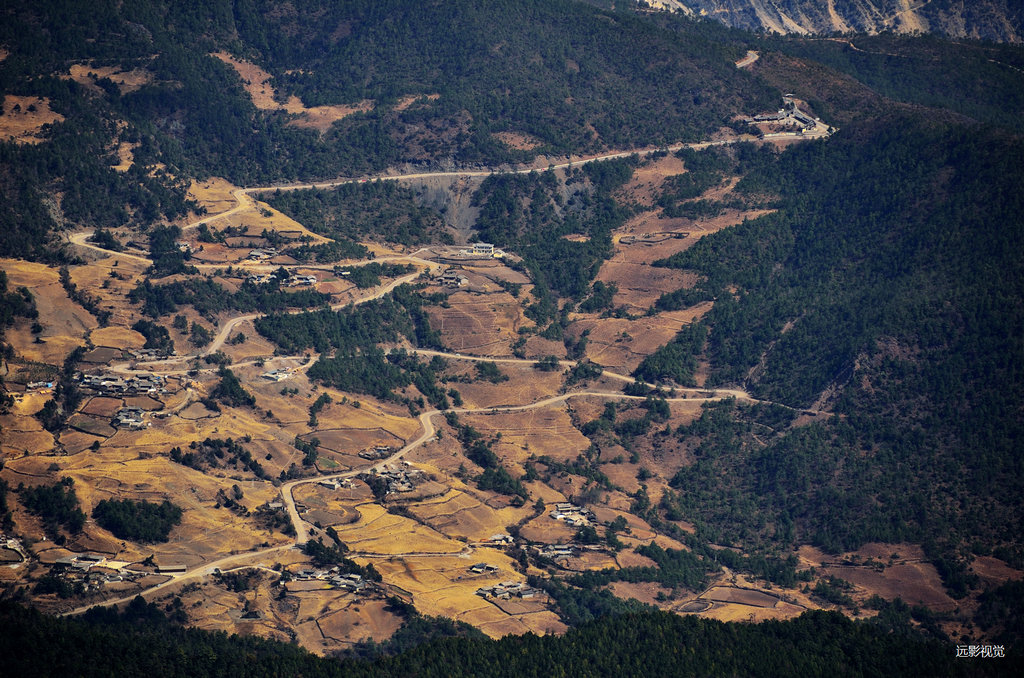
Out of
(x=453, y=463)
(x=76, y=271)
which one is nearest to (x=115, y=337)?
(x=76, y=271)

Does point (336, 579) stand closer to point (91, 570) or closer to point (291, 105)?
point (91, 570)

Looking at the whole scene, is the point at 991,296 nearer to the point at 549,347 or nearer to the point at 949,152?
the point at 949,152

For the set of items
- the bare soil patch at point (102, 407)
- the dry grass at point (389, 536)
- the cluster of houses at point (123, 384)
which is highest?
the cluster of houses at point (123, 384)

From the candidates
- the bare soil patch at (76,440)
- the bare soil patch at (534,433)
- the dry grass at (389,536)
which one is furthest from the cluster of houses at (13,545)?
the bare soil patch at (534,433)

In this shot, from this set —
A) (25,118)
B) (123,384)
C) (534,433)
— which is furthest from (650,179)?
(123,384)

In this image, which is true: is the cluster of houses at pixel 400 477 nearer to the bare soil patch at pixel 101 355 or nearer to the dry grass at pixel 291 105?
the bare soil patch at pixel 101 355

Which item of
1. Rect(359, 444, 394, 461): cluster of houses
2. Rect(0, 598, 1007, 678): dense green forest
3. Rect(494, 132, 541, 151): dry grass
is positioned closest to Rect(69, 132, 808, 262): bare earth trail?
Rect(494, 132, 541, 151): dry grass
